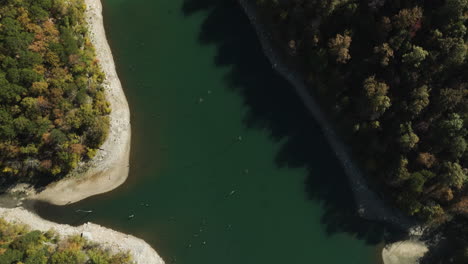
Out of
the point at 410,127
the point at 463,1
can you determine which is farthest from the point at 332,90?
the point at 463,1

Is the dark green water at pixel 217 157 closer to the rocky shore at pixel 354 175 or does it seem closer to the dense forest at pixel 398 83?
the rocky shore at pixel 354 175

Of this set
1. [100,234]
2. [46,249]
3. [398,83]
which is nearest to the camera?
[398,83]

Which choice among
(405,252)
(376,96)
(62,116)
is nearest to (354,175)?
(376,96)

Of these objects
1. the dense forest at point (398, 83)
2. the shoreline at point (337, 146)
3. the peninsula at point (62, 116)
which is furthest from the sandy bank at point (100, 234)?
the dense forest at point (398, 83)

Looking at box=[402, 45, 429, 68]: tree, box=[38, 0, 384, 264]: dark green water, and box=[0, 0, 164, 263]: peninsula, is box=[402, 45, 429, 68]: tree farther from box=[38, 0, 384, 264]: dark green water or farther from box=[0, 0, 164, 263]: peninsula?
box=[0, 0, 164, 263]: peninsula

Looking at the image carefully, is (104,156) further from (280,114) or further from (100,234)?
(280,114)
